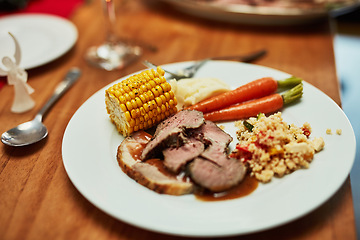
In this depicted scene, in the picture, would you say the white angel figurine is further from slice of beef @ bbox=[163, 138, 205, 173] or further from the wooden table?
slice of beef @ bbox=[163, 138, 205, 173]

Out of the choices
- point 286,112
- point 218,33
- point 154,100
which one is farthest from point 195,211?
point 218,33

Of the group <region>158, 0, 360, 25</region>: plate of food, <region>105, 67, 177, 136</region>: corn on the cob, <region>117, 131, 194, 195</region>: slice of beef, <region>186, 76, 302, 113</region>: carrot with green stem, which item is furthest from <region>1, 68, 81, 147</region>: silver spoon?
<region>158, 0, 360, 25</region>: plate of food

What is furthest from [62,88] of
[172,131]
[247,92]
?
[247,92]

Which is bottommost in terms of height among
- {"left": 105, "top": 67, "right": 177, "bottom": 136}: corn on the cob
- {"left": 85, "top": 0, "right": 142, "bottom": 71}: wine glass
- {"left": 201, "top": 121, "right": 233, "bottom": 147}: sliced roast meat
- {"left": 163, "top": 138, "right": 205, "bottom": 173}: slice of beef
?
{"left": 85, "top": 0, "right": 142, "bottom": 71}: wine glass

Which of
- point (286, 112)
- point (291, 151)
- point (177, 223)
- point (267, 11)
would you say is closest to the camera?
point (177, 223)

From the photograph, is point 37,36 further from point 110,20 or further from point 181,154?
point 181,154

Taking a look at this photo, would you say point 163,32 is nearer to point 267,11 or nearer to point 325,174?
point 267,11
